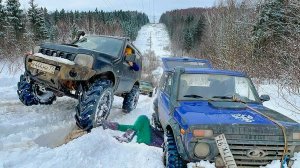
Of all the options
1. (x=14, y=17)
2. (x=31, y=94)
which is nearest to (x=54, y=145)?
(x=31, y=94)

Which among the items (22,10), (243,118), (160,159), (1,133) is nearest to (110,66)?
(1,133)

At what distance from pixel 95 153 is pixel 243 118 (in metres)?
2.24

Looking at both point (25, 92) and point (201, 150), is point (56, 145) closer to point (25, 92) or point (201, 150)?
point (25, 92)

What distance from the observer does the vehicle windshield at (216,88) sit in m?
5.71

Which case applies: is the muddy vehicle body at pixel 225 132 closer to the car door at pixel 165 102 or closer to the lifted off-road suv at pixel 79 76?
the car door at pixel 165 102

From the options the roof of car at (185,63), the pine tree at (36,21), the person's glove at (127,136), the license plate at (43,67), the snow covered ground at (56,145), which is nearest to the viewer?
the snow covered ground at (56,145)

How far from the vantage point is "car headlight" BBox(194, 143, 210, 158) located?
4.30 meters

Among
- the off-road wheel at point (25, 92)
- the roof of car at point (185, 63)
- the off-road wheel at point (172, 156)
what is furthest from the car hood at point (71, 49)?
the roof of car at point (185, 63)

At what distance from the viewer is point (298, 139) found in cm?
454

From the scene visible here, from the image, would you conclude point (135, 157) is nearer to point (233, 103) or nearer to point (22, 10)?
point (233, 103)

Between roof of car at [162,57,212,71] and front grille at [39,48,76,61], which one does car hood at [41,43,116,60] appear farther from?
roof of car at [162,57,212,71]

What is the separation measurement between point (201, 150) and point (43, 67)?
4.07 m

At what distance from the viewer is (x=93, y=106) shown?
6777 mm

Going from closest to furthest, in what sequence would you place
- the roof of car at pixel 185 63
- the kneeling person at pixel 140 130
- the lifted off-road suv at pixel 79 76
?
the kneeling person at pixel 140 130 < the lifted off-road suv at pixel 79 76 < the roof of car at pixel 185 63
